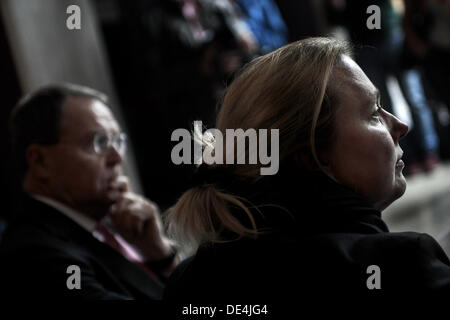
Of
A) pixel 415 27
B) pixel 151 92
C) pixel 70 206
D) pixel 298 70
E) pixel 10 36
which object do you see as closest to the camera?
pixel 298 70

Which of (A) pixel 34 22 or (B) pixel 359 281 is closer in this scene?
(B) pixel 359 281

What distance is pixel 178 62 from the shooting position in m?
4.57

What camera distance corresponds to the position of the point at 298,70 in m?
1.08

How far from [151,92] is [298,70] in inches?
152

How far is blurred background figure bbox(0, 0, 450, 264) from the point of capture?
11.7 ft

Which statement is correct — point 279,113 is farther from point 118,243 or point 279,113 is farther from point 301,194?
point 118,243

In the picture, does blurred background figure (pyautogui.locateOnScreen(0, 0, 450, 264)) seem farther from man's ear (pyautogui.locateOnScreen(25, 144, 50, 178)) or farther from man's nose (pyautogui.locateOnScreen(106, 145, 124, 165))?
man's ear (pyautogui.locateOnScreen(25, 144, 50, 178))

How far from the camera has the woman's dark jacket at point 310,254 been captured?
0.94 metres

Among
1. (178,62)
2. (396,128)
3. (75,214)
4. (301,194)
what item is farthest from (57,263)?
(178,62)

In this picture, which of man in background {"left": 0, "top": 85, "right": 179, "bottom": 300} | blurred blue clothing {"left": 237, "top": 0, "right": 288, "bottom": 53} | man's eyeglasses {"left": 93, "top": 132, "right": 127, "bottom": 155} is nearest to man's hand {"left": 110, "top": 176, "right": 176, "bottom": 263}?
man in background {"left": 0, "top": 85, "right": 179, "bottom": 300}

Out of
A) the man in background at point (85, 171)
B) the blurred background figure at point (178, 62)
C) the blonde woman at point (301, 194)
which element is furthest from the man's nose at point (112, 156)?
the blurred background figure at point (178, 62)

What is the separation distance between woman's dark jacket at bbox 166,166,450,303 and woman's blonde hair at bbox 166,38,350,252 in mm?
25

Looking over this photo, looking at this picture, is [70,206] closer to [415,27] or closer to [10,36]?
[10,36]
